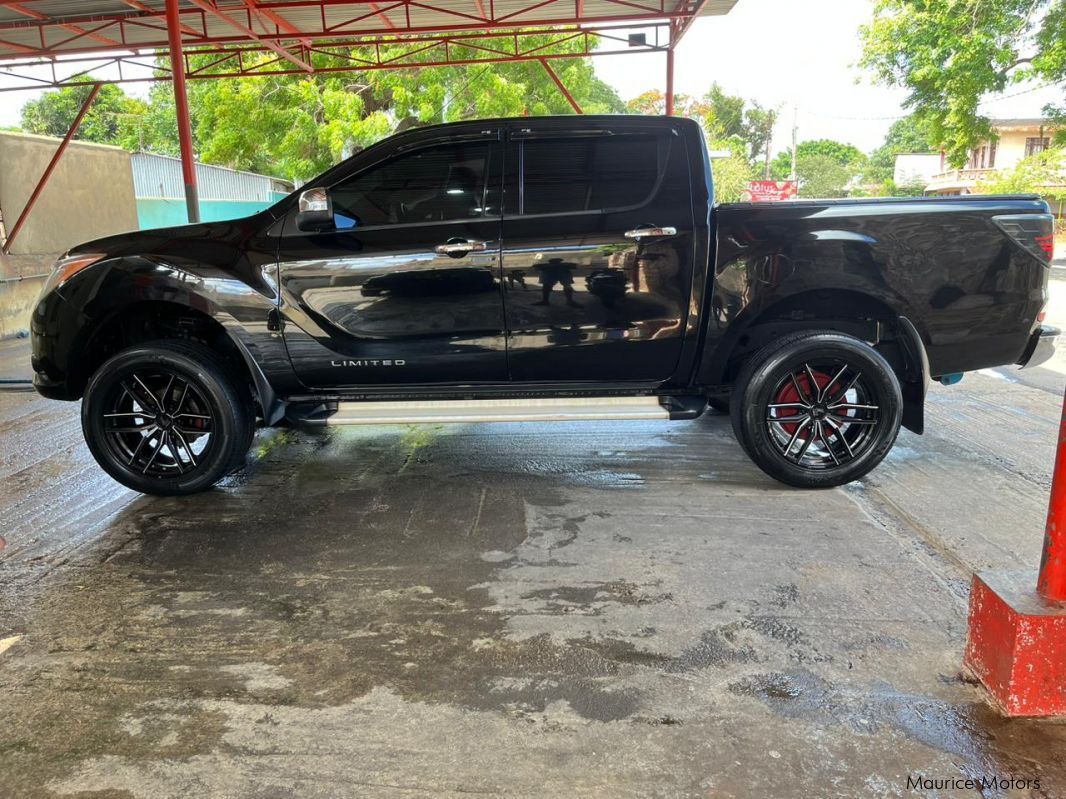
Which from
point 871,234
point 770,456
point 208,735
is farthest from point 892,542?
point 208,735

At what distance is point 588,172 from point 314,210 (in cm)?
151

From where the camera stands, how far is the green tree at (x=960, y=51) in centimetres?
2242

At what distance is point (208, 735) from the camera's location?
7.77 feet

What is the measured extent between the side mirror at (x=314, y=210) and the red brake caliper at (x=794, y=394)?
2658mm

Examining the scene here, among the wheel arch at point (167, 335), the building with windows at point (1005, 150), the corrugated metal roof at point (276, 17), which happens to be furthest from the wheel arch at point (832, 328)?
the building with windows at point (1005, 150)

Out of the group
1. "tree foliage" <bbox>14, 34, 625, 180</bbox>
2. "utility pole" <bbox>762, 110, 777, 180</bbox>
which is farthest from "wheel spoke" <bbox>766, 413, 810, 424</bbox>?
"utility pole" <bbox>762, 110, 777, 180</bbox>

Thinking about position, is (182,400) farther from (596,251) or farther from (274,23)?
(274,23)

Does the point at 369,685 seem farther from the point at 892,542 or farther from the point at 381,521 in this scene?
the point at 892,542

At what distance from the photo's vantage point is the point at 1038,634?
230 centimetres

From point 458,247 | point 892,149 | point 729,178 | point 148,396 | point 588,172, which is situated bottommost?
point 148,396

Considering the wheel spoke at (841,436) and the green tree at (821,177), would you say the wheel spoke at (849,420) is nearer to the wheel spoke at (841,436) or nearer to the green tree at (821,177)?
the wheel spoke at (841,436)

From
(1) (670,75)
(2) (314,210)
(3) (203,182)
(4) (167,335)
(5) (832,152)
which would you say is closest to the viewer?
(2) (314,210)

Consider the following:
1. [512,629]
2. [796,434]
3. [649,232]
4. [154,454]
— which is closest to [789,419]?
[796,434]

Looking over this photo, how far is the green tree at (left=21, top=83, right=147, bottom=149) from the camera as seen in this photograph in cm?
4322
